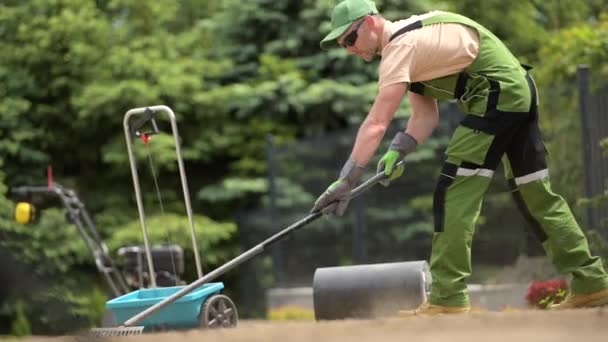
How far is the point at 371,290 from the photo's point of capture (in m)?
5.99

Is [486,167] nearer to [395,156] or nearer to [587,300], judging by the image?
[395,156]

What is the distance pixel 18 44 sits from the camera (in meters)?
15.0

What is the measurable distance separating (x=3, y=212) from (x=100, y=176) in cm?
361

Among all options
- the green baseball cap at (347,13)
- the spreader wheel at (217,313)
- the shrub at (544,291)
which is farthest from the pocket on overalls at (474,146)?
the shrub at (544,291)

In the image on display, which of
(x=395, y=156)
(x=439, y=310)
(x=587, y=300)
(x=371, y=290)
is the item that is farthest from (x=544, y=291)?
(x=439, y=310)

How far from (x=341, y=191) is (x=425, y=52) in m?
0.71

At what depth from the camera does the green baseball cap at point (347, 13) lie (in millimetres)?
5332

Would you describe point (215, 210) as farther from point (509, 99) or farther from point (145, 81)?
point (509, 99)

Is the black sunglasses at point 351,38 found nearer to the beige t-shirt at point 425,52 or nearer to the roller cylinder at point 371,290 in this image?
the beige t-shirt at point 425,52

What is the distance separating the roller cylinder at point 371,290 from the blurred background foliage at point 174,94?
7.30 metres

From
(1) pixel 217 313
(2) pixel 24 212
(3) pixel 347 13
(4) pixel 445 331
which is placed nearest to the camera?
(4) pixel 445 331

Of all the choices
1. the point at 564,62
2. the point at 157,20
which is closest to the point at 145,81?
the point at 157,20

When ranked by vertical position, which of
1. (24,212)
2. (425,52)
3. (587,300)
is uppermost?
(425,52)

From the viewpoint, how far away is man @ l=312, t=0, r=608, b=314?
17.1 feet
